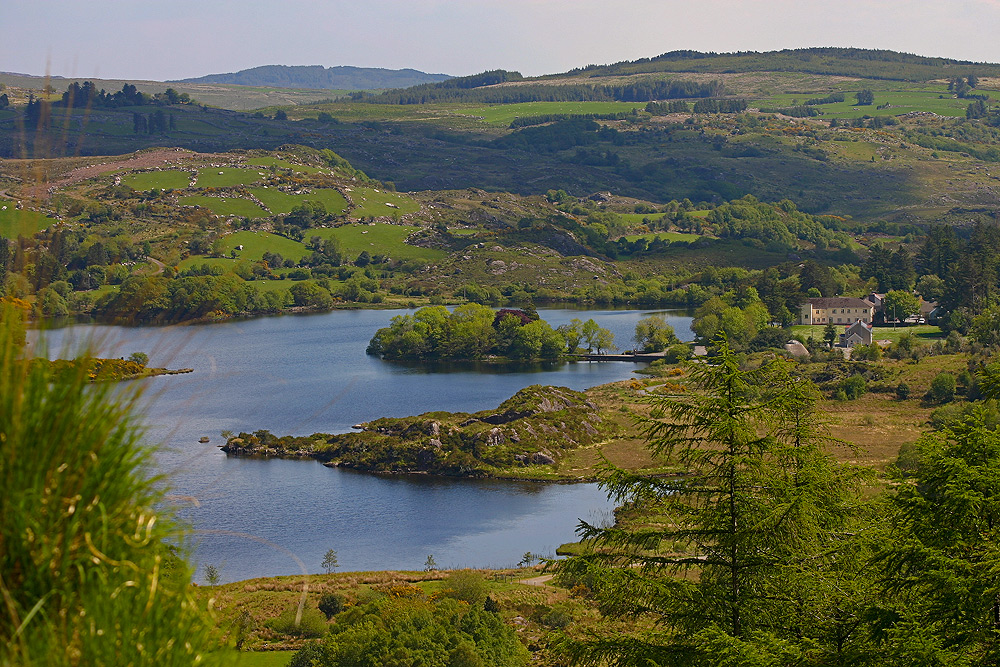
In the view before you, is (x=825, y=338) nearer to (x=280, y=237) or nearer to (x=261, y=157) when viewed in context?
(x=280, y=237)

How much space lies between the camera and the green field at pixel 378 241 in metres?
143

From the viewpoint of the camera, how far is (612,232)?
6575 inches

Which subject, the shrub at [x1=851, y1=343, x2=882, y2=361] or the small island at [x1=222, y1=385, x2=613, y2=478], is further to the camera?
the shrub at [x1=851, y1=343, x2=882, y2=361]

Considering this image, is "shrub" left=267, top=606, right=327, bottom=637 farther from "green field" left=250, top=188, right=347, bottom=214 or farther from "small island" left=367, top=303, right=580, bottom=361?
"green field" left=250, top=188, right=347, bottom=214

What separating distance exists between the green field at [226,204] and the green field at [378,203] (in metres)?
16.2

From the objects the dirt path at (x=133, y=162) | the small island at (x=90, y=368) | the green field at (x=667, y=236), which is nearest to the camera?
the small island at (x=90, y=368)

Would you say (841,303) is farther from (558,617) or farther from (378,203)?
(378,203)

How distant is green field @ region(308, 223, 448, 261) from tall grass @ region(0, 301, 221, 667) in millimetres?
136837

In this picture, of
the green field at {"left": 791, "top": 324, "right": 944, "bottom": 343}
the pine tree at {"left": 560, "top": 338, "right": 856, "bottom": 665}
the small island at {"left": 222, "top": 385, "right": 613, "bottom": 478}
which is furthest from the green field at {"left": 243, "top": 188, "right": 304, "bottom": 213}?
the pine tree at {"left": 560, "top": 338, "right": 856, "bottom": 665}

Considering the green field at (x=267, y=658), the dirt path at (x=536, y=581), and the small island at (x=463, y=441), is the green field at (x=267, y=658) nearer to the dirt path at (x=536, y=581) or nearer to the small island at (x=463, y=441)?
the dirt path at (x=536, y=581)

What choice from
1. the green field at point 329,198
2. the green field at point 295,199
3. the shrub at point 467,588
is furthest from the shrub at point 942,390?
the green field at point 329,198

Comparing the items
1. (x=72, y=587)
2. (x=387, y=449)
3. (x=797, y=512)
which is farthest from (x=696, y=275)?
(x=72, y=587)

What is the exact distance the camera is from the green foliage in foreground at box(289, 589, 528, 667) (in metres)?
23.2

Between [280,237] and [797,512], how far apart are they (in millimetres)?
137494
